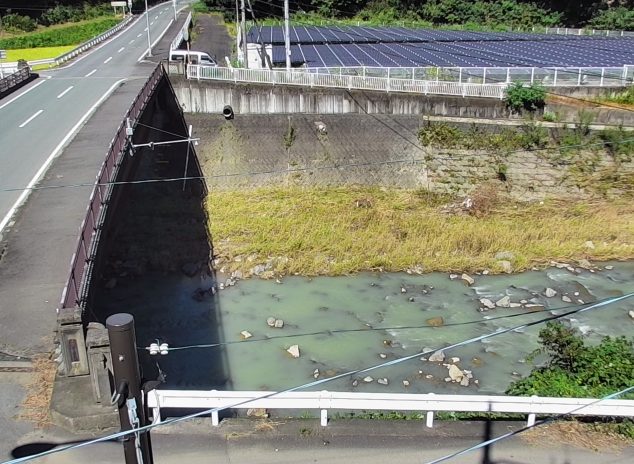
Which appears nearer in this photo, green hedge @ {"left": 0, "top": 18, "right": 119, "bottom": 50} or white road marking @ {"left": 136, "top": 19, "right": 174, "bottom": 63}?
white road marking @ {"left": 136, "top": 19, "right": 174, "bottom": 63}

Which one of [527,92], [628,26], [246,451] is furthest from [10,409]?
[628,26]

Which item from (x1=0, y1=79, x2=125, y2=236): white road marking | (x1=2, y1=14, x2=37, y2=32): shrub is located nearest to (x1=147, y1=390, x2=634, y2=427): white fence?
(x1=0, y1=79, x2=125, y2=236): white road marking

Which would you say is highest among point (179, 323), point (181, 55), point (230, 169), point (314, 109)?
point (181, 55)

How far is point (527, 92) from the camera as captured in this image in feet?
72.7

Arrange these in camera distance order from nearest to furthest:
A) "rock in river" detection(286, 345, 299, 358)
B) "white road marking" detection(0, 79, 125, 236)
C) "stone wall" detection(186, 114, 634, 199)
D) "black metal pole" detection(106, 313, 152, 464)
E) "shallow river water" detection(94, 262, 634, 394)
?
1. "black metal pole" detection(106, 313, 152, 464)
2. "white road marking" detection(0, 79, 125, 236)
3. "shallow river water" detection(94, 262, 634, 394)
4. "rock in river" detection(286, 345, 299, 358)
5. "stone wall" detection(186, 114, 634, 199)

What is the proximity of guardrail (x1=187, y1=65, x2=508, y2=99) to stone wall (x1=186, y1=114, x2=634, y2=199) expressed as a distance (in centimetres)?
117

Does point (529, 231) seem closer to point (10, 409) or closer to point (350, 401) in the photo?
point (350, 401)

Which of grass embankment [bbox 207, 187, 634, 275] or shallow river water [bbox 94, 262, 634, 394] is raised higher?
grass embankment [bbox 207, 187, 634, 275]

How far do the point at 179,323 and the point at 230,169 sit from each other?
29.7ft

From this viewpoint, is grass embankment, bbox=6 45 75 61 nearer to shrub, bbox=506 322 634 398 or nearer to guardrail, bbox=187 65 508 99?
guardrail, bbox=187 65 508 99

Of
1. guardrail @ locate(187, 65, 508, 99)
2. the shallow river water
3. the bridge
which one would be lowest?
the shallow river water

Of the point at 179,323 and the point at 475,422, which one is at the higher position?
the point at 475,422

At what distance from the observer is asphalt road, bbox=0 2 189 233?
14454 millimetres

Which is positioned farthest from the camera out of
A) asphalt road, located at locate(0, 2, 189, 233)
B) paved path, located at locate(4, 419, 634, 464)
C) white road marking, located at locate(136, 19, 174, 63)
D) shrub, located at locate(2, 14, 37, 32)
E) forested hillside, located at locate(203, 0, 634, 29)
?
shrub, located at locate(2, 14, 37, 32)
